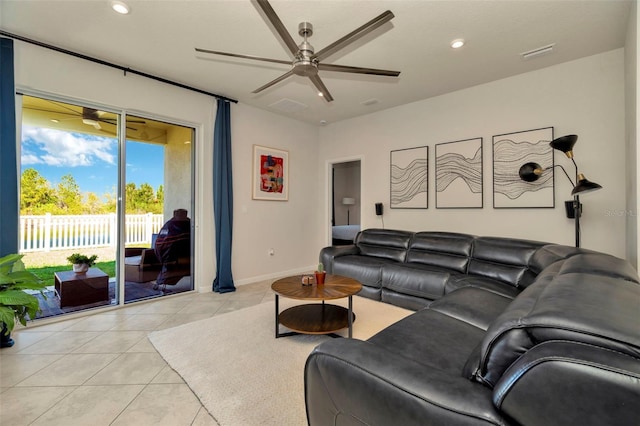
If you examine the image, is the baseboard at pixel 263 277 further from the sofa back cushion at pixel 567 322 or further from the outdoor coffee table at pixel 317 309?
the sofa back cushion at pixel 567 322

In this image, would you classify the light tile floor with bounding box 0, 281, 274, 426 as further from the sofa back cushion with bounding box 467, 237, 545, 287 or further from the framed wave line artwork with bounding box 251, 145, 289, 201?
the sofa back cushion with bounding box 467, 237, 545, 287

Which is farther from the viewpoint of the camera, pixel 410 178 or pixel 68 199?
pixel 410 178

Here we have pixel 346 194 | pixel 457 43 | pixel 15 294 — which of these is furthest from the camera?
pixel 346 194

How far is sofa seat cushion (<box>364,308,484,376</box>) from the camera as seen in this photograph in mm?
1277

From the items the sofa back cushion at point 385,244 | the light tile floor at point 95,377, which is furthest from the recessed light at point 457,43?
the light tile floor at point 95,377

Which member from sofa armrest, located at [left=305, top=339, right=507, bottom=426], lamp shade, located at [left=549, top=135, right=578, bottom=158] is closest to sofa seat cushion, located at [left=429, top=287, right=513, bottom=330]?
sofa armrest, located at [left=305, top=339, right=507, bottom=426]

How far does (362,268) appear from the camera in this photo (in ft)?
11.6

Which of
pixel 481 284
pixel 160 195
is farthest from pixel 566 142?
pixel 160 195

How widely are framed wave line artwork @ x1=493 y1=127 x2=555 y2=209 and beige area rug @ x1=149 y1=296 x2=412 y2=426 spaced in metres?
2.03

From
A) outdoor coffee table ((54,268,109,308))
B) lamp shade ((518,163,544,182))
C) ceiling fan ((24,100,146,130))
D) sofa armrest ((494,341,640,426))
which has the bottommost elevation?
outdoor coffee table ((54,268,109,308))

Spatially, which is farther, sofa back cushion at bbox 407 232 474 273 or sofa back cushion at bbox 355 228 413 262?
sofa back cushion at bbox 355 228 413 262

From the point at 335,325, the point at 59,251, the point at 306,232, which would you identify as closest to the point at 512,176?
the point at 335,325

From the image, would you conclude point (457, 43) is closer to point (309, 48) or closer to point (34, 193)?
point (309, 48)

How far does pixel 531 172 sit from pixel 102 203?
16.6ft
